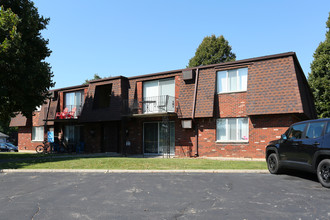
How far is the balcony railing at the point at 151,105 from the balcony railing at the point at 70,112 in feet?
19.1

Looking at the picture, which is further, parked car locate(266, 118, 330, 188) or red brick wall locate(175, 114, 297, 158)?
red brick wall locate(175, 114, 297, 158)

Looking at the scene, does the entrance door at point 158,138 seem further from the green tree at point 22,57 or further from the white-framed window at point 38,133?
the white-framed window at point 38,133

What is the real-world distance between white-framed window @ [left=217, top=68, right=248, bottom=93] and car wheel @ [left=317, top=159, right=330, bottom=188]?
9.82 m

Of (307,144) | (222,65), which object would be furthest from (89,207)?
(222,65)

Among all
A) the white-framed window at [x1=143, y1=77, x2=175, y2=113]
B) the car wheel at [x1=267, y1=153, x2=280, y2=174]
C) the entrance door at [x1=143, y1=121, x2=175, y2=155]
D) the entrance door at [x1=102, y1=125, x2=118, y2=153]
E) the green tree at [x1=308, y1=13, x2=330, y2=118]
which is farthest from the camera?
the green tree at [x1=308, y1=13, x2=330, y2=118]

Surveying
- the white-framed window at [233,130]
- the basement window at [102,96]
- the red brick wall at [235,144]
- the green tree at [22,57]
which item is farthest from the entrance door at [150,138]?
the green tree at [22,57]

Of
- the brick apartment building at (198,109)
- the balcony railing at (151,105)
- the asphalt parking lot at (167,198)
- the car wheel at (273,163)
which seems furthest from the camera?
the balcony railing at (151,105)

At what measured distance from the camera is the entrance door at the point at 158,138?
64.2 ft

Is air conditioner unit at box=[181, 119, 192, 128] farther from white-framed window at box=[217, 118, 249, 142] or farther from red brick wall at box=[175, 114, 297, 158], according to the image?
white-framed window at box=[217, 118, 249, 142]

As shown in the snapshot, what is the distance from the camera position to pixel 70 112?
2383 centimetres

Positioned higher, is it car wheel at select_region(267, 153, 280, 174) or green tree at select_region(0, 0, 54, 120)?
green tree at select_region(0, 0, 54, 120)

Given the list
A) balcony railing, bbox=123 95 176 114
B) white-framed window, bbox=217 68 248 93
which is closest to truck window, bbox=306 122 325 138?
white-framed window, bbox=217 68 248 93

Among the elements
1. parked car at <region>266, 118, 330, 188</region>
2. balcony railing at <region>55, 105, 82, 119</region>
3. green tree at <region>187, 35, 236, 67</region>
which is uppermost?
green tree at <region>187, 35, 236, 67</region>

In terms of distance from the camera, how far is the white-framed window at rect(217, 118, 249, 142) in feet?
55.4
